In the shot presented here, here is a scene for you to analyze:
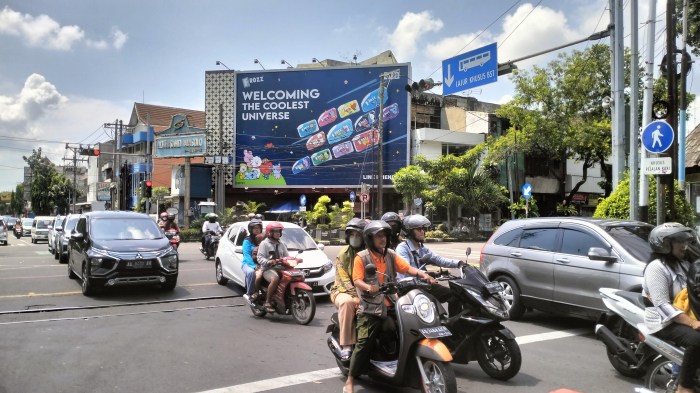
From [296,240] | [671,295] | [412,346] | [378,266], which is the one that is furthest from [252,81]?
[671,295]

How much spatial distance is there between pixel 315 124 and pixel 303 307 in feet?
119

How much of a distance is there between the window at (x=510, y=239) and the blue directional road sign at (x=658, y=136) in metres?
3.17

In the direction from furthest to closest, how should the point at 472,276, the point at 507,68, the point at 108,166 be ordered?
the point at 108,166
the point at 507,68
the point at 472,276

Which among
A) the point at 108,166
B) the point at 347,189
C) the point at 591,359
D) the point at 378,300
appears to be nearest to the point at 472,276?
the point at 378,300

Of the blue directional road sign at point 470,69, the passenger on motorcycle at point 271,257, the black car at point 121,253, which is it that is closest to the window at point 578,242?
the passenger on motorcycle at point 271,257

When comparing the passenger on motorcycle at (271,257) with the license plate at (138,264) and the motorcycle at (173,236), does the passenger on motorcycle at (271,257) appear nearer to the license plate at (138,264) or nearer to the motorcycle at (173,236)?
the license plate at (138,264)

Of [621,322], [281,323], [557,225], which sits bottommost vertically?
[281,323]

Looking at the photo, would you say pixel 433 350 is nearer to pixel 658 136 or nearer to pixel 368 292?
pixel 368 292

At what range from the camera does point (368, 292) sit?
4680 mm

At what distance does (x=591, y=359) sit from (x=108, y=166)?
69095 mm

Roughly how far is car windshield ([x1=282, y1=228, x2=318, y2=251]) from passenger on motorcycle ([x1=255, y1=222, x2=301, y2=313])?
205cm

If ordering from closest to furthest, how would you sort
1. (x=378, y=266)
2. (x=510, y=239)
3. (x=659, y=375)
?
(x=659, y=375) → (x=378, y=266) → (x=510, y=239)

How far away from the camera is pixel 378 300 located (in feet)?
15.3

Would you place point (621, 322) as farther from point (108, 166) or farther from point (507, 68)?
point (108, 166)
